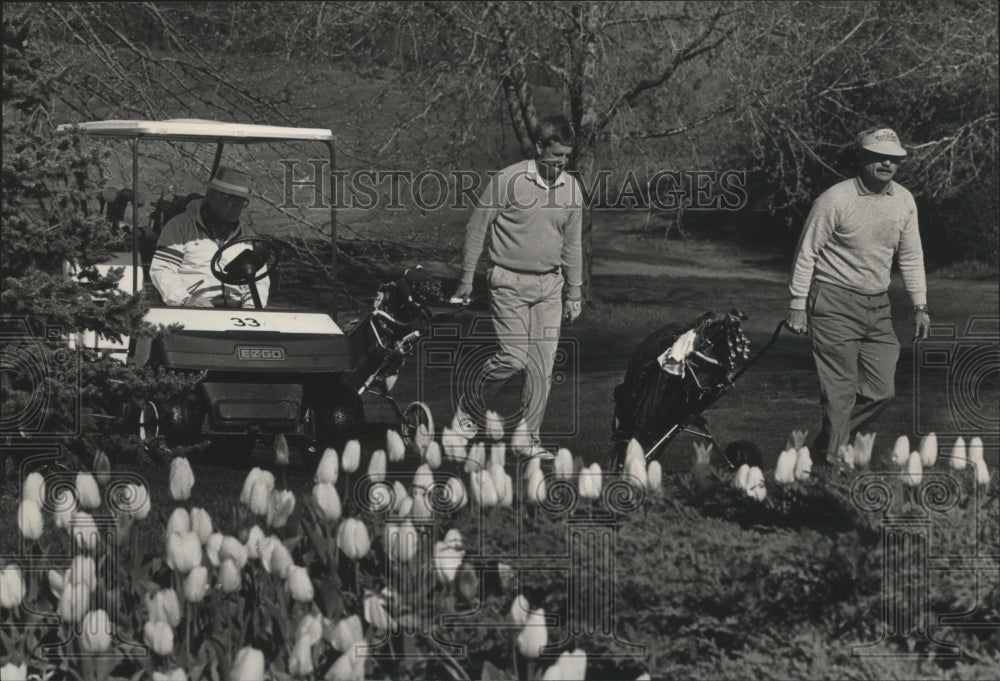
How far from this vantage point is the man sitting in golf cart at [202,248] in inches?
378

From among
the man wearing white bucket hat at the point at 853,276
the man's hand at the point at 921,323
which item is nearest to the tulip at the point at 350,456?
the man wearing white bucket hat at the point at 853,276

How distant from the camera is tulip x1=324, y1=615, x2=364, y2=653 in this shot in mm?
4255

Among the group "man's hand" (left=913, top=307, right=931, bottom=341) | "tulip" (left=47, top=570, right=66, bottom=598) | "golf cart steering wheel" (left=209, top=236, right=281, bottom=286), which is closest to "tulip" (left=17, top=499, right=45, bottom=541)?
"tulip" (left=47, top=570, right=66, bottom=598)

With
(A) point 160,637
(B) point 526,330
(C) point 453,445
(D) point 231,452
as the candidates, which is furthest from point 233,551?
(D) point 231,452

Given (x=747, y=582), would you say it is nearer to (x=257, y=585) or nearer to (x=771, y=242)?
(x=257, y=585)

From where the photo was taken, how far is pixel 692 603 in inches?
181

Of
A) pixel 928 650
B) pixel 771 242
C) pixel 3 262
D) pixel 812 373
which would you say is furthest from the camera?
pixel 771 242

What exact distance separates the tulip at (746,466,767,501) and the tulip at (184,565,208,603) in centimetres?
170

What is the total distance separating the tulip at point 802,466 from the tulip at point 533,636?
4.53ft

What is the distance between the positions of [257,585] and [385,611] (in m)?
0.46

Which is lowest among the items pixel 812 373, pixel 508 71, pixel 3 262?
pixel 812 373

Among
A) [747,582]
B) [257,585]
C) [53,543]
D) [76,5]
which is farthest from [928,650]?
[76,5]

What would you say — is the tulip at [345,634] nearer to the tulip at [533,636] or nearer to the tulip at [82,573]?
the tulip at [533,636]

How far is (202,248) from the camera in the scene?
971cm
